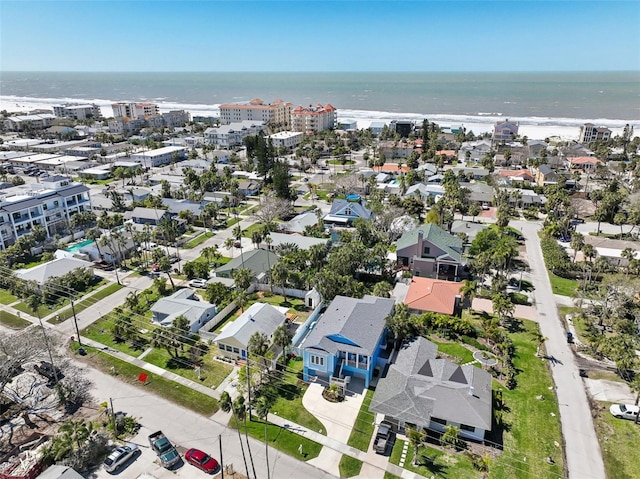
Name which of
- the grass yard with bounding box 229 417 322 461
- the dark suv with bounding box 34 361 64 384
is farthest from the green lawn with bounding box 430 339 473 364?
the dark suv with bounding box 34 361 64 384

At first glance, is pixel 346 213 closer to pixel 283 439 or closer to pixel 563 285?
pixel 563 285

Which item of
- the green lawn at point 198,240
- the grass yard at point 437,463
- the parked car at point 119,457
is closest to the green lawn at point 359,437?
the grass yard at point 437,463

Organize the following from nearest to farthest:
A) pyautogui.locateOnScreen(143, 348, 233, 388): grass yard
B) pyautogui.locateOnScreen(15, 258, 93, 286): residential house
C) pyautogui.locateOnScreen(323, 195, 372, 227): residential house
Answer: pyautogui.locateOnScreen(143, 348, 233, 388): grass yard < pyautogui.locateOnScreen(15, 258, 93, 286): residential house < pyautogui.locateOnScreen(323, 195, 372, 227): residential house

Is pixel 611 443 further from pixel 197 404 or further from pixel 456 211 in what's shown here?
pixel 456 211

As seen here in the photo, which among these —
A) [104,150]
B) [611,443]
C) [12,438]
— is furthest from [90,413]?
[104,150]

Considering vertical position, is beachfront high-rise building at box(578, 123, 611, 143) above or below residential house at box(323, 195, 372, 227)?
above

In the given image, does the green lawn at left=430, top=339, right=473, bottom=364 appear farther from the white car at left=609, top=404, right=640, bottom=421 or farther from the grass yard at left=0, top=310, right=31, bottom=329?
the grass yard at left=0, top=310, right=31, bottom=329

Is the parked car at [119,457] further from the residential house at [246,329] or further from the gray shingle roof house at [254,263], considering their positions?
the gray shingle roof house at [254,263]
